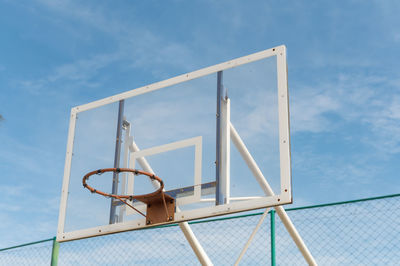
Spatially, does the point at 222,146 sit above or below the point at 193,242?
above

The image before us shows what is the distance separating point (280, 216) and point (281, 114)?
1.42 m

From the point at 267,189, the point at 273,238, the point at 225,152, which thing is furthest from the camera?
the point at 273,238

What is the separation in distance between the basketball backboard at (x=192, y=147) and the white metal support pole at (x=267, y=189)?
13 millimetres

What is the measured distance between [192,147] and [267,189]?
0.94 metres

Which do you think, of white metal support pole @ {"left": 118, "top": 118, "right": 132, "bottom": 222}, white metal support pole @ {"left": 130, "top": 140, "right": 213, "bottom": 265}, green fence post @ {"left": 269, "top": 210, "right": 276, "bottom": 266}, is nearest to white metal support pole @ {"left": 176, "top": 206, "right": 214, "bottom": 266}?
white metal support pole @ {"left": 130, "top": 140, "right": 213, "bottom": 265}

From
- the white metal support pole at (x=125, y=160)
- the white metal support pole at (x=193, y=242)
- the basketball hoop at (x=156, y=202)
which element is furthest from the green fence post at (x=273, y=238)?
the white metal support pole at (x=125, y=160)

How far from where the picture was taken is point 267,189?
4824mm

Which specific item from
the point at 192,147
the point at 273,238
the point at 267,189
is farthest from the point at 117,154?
the point at 273,238

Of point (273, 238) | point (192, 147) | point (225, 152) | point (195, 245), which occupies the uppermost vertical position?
point (192, 147)

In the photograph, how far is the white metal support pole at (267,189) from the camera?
4.88m

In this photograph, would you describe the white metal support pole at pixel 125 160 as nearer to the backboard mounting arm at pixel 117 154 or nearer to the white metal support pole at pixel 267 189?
the backboard mounting arm at pixel 117 154

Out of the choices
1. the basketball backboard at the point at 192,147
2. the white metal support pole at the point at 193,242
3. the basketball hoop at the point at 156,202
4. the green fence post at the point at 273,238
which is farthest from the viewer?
the green fence post at the point at 273,238

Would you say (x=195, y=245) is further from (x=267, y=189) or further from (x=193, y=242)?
(x=267, y=189)

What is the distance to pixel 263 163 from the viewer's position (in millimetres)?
5082
